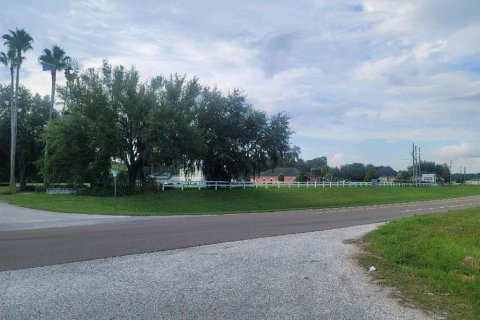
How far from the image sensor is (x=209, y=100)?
47562 millimetres

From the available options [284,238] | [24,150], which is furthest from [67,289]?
[24,150]

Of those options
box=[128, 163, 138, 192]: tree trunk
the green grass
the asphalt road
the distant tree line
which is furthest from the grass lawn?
the distant tree line

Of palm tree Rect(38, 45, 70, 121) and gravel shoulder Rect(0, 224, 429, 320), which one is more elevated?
palm tree Rect(38, 45, 70, 121)

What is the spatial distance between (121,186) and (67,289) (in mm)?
33329

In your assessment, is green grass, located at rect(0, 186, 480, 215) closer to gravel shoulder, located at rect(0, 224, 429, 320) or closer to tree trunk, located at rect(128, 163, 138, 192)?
tree trunk, located at rect(128, 163, 138, 192)

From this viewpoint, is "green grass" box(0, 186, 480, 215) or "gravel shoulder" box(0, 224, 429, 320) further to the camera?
"green grass" box(0, 186, 480, 215)

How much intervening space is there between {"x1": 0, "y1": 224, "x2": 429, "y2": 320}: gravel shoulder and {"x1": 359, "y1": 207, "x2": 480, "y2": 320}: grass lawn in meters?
0.42

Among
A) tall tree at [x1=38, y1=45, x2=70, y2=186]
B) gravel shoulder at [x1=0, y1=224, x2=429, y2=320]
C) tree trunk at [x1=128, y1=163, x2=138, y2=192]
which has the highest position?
tall tree at [x1=38, y1=45, x2=70, y2=186]

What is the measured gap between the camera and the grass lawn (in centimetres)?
646

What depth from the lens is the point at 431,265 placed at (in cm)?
859

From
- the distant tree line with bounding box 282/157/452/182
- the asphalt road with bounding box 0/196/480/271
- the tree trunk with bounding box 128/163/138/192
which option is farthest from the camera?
the distant tree line with bounding box 282/157/452/182

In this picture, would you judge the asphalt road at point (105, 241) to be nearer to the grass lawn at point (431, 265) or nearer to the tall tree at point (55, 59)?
the grass lawn at point (431, 265)

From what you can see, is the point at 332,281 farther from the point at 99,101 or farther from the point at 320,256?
the point at 99,101

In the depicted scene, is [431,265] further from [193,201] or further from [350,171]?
[350,171]
